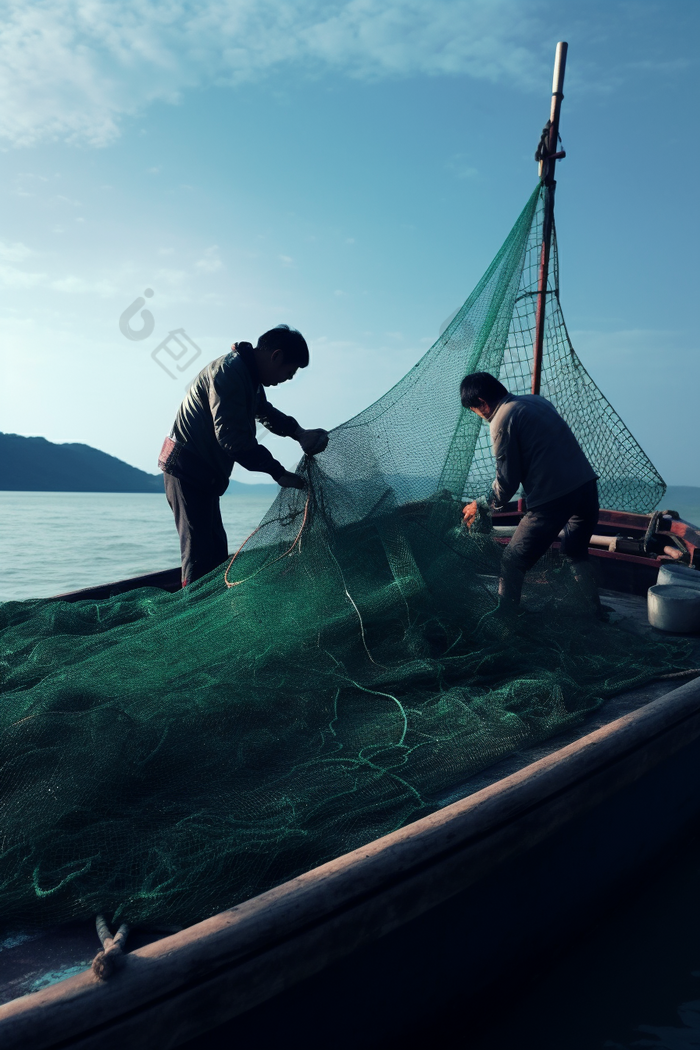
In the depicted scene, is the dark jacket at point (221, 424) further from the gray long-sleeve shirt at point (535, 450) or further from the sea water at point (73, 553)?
the sea water at point (73, 553)

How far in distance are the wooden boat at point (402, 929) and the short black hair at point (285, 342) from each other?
2.45 m

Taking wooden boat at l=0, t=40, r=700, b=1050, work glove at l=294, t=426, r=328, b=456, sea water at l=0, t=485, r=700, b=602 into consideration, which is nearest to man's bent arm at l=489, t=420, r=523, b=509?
work glove at l=294, t=426, r=328, b=456

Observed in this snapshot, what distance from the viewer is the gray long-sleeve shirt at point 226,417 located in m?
3.55

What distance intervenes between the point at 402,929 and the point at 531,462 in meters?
2.89

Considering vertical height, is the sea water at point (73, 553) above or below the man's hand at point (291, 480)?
below

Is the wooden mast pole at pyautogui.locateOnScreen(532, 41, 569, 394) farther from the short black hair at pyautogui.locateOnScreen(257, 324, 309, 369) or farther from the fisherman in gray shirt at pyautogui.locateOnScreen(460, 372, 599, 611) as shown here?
the short black hair at pyautogui.locateOnScreen(257, 324, 309, 369)

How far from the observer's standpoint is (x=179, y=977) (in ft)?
4.37

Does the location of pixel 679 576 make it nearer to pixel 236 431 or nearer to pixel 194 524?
pixel 236 431

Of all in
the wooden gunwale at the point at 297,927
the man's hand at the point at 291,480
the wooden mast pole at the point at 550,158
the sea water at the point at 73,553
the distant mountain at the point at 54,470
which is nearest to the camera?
the wooden gunwale at the point at 297,927

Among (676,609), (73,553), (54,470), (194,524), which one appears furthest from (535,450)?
(54,470)

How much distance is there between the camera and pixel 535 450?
13.1 ft

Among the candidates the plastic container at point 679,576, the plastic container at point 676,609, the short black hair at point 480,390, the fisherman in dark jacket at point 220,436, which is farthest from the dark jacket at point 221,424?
the plastic container at point 679,576

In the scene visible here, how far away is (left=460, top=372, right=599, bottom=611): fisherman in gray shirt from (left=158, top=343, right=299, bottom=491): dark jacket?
1.35 metres

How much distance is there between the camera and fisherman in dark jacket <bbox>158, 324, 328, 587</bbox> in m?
3.55
